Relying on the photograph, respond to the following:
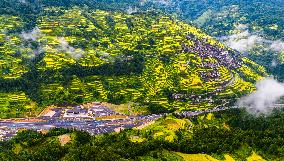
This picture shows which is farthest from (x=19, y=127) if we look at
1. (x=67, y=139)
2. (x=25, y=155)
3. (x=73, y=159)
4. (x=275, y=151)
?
(x=275, y=151)

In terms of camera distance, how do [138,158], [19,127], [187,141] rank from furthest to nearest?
[19,127] → [187,141] → [138,158]

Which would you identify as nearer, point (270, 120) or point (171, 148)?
point (171, 148)

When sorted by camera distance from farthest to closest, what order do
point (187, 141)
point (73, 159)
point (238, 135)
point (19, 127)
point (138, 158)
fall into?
point (19, 127)
point (238, 135)
point (187, 141)
point (138, 158)
point (73, 159)

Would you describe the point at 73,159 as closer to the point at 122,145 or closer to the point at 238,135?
the point at 122,145

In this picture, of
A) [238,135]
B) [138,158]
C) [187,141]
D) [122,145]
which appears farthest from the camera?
[238,135]

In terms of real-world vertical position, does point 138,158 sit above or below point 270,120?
below

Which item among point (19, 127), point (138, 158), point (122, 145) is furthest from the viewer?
point (19, 127)

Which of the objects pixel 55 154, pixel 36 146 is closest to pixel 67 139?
pixel 36 146

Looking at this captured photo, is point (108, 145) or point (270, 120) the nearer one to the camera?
point (108, 145)

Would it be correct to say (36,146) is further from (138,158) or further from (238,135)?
(238,135)
